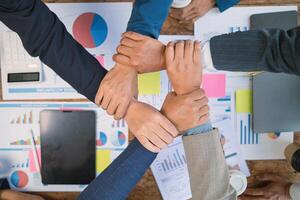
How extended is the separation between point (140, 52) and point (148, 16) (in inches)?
3.1

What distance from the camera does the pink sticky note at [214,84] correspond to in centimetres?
90

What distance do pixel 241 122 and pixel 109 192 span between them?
1.29 feet

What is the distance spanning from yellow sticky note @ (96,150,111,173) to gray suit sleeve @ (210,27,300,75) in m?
0.39

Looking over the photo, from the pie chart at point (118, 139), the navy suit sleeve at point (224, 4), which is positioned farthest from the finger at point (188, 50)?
the pie chart at point (118, 139)

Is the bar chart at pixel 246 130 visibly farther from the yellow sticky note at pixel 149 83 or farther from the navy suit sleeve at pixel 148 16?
the navy suit sleeve at pixel 148 16

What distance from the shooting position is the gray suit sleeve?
64cm

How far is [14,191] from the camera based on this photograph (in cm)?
92

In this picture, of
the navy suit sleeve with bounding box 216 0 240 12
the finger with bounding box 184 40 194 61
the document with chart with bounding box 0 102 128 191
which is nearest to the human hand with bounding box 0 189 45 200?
the document with chart with bounding box 0 102 128 191

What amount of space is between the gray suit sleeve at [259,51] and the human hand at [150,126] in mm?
167

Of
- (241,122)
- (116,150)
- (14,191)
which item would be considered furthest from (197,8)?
(14,191)

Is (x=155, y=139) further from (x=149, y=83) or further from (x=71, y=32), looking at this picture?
(x=71, y=32)

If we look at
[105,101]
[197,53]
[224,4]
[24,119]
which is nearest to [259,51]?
[197,53]

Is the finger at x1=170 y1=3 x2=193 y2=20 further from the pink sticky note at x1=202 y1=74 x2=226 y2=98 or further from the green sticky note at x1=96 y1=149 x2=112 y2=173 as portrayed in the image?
the green sticky note at x1=96 y1=149 x2=112 y2=173

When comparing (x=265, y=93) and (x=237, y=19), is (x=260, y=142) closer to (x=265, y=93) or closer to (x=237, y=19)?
(x=265, y=93)
